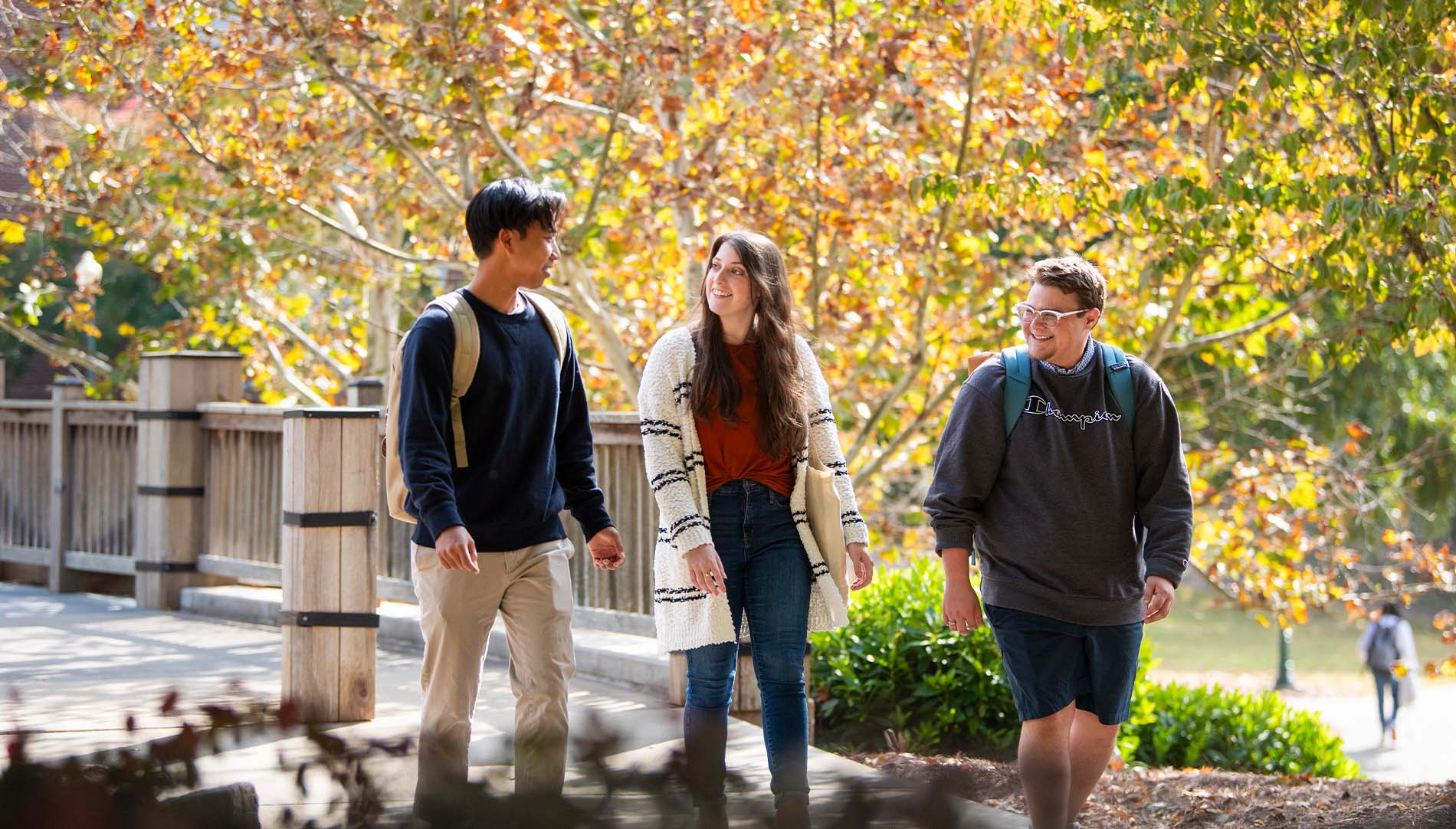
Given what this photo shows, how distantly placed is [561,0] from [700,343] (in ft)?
17.1

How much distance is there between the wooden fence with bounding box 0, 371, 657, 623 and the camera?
6957 millimetres

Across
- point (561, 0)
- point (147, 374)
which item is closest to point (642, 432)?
point (561, 0)

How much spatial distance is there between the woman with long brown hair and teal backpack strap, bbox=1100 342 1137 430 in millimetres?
883

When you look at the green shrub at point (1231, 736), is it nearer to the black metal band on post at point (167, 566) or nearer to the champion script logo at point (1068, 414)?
the champion script logo at point (1068, 414)

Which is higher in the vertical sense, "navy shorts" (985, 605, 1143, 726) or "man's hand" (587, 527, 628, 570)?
"man's hand" (587, 527, 628, 570)

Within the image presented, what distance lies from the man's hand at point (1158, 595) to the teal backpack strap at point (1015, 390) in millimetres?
573

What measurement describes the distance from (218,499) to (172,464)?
356 millimetres

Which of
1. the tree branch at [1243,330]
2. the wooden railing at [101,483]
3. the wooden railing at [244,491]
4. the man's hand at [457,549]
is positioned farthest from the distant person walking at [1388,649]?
the man's hand at [457,549]

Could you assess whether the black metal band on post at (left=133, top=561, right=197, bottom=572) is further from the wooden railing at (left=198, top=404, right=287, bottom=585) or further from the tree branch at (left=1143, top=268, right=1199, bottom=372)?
the tree branch at (left=1143, top=268, right=1199, bottom=372)

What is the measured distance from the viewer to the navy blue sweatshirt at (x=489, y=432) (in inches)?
142

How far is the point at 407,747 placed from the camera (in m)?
1.59

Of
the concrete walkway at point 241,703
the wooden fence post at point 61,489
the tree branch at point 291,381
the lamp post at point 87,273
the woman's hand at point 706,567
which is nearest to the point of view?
the concrete walkway at point 241,703

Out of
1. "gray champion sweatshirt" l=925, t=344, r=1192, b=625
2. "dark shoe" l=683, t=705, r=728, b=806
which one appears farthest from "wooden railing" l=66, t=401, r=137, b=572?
"dark shoe" l=683, t=705, r=728, b=806

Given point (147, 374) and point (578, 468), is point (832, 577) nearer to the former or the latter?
point (578, 468)
